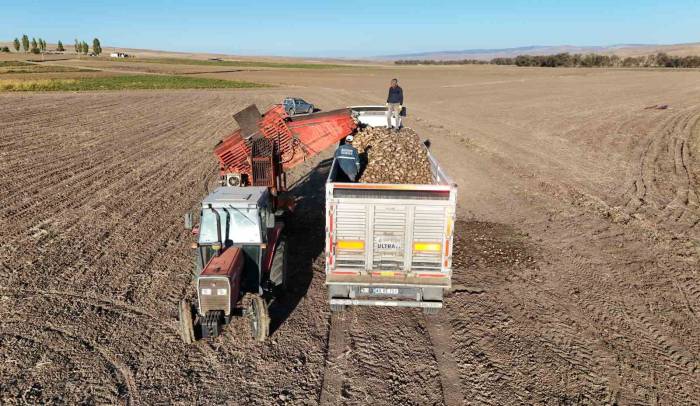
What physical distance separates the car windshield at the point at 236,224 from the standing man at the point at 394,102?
299 inches

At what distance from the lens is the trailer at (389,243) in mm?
7793

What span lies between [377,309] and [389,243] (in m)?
1.70

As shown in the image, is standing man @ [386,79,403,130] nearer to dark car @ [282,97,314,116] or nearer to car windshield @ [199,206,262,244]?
car windshield @ [199,206,262,244]

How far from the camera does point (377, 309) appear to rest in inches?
355

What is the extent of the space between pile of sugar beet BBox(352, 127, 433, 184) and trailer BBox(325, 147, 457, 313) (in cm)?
287

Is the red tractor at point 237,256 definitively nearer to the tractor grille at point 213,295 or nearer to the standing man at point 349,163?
the tractor grille at point 213,295

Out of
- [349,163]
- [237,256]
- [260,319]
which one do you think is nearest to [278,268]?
[237,256]

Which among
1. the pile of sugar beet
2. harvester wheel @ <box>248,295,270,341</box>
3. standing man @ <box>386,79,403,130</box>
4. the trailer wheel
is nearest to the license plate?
the trailer wheel

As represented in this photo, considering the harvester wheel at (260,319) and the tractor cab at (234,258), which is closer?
the tractor cab at (234,258)

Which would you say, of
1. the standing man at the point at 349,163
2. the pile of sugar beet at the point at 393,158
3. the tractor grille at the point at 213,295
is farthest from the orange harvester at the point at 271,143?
the tractor grille at the point at 213,295

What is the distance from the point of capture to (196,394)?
6.73m

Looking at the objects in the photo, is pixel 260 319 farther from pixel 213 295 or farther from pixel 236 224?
pixel 236 224

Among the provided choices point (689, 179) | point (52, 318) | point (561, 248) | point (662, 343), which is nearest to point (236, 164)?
point (52, 318)

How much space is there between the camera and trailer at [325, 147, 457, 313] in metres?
7.79
